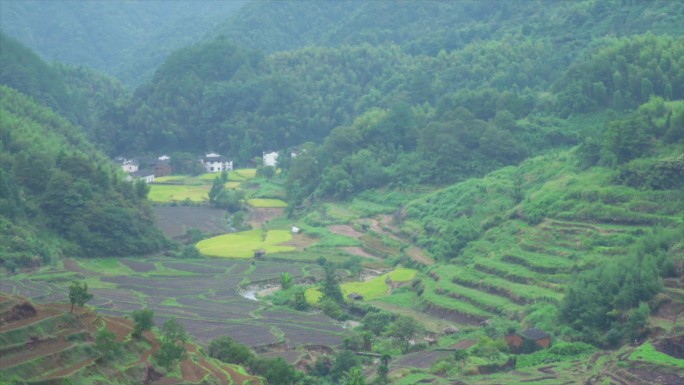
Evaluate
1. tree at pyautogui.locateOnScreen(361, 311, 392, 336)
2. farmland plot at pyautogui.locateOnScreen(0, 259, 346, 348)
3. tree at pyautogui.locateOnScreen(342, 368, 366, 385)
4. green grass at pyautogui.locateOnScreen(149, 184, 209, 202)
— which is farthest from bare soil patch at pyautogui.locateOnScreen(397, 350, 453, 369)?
green grass at pyautogui.locateOnScreen(149, 184, 209, 202)

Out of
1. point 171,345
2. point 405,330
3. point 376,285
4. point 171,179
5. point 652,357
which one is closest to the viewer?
point 171,345

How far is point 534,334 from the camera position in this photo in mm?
39781

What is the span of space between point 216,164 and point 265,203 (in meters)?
17.2

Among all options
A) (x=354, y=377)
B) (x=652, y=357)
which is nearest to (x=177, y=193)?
(x=354, y=377)

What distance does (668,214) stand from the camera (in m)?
46.0

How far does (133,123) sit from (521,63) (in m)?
29.8

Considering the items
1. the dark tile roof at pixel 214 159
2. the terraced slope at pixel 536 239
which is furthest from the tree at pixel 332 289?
the dark tile roof at pixel 214 159

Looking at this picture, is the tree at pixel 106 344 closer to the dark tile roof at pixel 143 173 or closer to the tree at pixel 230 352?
the tree at pixel 230 352

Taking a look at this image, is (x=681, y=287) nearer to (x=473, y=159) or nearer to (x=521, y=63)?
(x=473, y=159)

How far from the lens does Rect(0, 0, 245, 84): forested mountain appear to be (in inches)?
5812

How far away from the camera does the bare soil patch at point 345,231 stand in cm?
6284

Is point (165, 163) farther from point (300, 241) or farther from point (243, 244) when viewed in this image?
point (300, 241)

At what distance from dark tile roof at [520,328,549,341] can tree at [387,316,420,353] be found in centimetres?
390

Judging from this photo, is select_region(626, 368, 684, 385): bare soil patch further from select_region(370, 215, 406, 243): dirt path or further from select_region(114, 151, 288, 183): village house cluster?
select_region(114, 151, 288, 183): village house cluster
